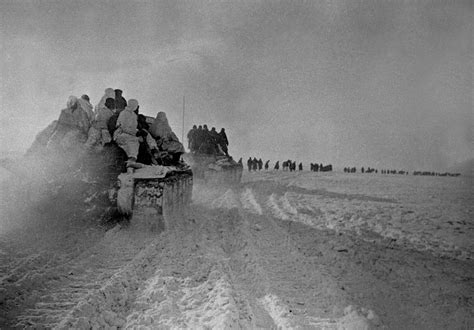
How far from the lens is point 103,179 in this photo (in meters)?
5.53

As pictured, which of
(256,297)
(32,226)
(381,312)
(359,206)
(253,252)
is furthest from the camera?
(359,206)

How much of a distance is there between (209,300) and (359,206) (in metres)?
7.01

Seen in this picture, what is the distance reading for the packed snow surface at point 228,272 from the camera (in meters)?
2.56

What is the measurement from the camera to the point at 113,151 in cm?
592

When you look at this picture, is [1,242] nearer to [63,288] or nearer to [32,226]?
[32,226]

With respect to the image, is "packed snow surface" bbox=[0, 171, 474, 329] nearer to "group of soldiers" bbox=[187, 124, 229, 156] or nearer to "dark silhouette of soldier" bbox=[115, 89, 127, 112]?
"dark silhouette of soldier" bbox=[115, 89, 127, 112]

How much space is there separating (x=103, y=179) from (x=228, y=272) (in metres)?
3.34

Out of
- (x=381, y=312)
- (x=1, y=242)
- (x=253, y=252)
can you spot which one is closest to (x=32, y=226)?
(x=1, y=242)

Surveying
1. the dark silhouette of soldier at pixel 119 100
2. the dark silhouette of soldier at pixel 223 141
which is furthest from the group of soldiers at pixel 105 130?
the dark silhouette of soldier at pixel 223 141

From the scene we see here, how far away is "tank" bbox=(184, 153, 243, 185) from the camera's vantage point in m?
15.0

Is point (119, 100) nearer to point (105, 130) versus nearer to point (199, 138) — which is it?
point (105, 130)

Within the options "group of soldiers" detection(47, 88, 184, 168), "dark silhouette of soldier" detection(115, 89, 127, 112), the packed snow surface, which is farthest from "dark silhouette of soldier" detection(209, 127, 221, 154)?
the packed snow surface

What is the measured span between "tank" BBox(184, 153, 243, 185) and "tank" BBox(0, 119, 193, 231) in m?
9.16

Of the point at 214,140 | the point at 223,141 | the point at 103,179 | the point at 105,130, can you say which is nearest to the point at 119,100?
the point at 105,130
